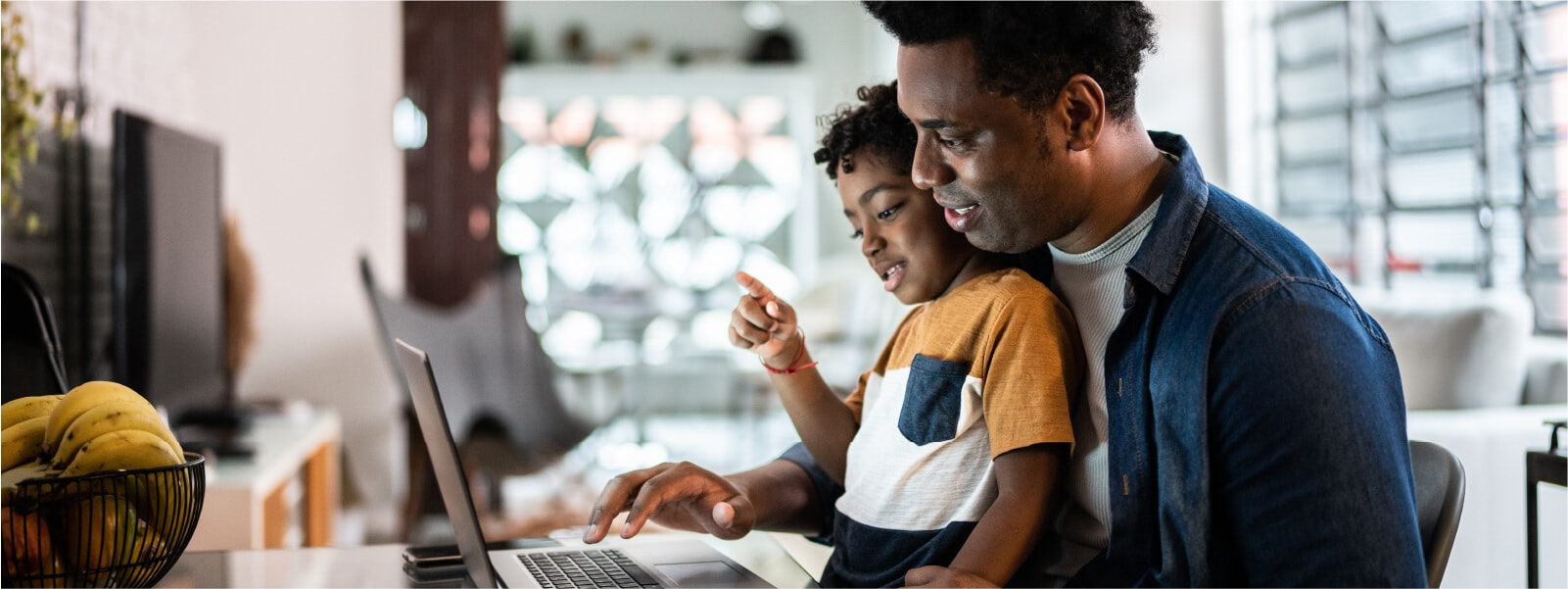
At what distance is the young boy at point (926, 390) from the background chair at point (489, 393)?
2.53m

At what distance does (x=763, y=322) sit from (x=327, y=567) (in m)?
0.49

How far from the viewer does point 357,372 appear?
4.28 meters

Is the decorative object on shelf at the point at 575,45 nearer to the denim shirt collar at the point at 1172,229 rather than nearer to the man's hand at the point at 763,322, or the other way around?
the man's hand at the point at 763,322

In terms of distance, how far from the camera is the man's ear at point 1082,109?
Result: 1.06 meters

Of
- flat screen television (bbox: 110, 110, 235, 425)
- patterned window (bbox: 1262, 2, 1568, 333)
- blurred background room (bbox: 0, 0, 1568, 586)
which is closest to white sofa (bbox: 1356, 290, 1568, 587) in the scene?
blurred background room (bbox: 0, 0, 1568, 586)

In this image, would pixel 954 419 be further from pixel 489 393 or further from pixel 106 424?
pixel 489 393

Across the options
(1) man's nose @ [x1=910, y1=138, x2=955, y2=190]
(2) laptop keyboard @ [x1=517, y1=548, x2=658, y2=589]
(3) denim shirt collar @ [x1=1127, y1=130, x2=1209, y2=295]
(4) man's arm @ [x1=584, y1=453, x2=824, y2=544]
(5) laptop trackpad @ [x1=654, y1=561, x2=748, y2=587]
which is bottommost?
(5) laptop trackpad @ [x1=654, y1=561, x2=748, y2=587]

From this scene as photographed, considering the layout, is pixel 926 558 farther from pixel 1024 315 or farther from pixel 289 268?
pixel 289 268

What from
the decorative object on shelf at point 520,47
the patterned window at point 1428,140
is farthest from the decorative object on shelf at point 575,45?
the patterned window at point 1428,140

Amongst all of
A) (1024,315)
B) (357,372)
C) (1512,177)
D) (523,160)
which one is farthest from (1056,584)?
(523,160)

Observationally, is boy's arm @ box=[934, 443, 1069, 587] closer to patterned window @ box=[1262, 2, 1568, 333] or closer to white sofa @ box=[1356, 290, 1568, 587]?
white sofa @ box=[1356, 290, 1568, 587]

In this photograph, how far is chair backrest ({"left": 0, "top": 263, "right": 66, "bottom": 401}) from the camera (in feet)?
4.85

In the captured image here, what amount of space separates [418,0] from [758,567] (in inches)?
154

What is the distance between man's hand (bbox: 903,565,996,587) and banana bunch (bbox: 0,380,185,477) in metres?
0.62
